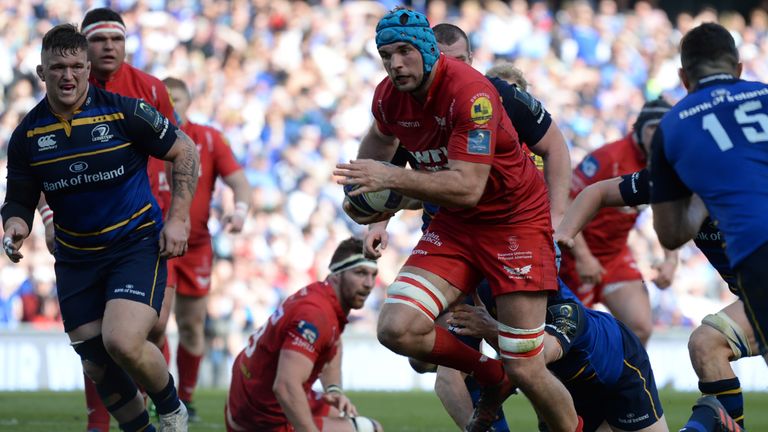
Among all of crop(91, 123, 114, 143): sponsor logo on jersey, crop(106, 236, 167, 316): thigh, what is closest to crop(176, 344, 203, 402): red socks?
crop(106, 236, 167, 316): thigh

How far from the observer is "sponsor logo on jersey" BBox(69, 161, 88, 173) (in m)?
7.20

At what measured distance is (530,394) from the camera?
6.53 meters

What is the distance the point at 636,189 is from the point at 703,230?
3.52 ft

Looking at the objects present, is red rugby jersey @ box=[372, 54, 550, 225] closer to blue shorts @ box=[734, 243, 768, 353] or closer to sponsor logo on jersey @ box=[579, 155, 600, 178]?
blue shorts @ box=[734, 243, 768, 353]

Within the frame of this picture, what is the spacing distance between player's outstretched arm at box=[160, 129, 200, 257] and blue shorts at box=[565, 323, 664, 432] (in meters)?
2.55

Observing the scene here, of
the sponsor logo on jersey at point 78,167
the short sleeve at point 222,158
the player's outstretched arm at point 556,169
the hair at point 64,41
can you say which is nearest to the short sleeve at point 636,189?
the player's outstretched arm at point 556,169

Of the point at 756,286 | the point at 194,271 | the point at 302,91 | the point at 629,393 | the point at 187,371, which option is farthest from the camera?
the point at 302,91

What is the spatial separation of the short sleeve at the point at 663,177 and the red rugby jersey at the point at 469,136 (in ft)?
3.48

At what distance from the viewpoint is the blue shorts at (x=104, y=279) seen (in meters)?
7.32

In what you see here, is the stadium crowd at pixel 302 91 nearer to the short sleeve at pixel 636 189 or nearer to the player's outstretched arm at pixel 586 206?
the player's outstretched arm at pixel 586 206

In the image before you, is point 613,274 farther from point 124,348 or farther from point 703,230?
point 124,348

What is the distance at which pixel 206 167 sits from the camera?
11188 millimetres

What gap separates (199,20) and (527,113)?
15156 mm

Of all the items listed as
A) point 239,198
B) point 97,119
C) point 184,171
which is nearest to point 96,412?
point 184,171
